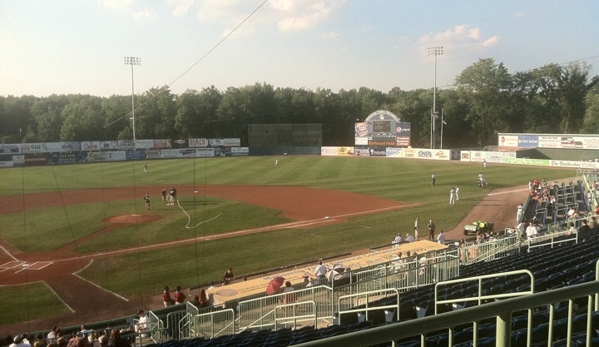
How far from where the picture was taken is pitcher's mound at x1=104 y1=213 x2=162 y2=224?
1167 inches

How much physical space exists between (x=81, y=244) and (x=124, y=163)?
37.2m

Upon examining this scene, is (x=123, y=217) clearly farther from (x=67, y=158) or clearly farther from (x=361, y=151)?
(x=361, y=151)

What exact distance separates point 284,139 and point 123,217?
40.9m

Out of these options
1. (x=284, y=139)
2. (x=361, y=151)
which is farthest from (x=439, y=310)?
(x=361, y=151)

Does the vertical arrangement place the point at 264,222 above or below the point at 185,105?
below

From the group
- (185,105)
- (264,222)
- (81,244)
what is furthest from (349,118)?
(81,244)

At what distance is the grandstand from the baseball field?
14.2 ft

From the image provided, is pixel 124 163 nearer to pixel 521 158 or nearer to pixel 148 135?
pixel 148 135

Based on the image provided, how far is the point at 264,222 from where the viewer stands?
3006 centimetres

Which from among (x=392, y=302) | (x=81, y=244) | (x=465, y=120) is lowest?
(x=81, y=244)

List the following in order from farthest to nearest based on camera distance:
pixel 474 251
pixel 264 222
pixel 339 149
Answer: pixel 339 149 < pixel 264 222 < pixel 474 251

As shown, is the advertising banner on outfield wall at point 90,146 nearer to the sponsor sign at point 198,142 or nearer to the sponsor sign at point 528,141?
the sponsor sign at point 198,142

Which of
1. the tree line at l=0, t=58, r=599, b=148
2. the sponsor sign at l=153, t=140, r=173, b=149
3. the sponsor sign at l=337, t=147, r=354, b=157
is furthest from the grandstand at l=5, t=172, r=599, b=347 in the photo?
the tree line at l=0, t=58, r=599, b=148

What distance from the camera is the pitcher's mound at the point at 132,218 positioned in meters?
29.6
